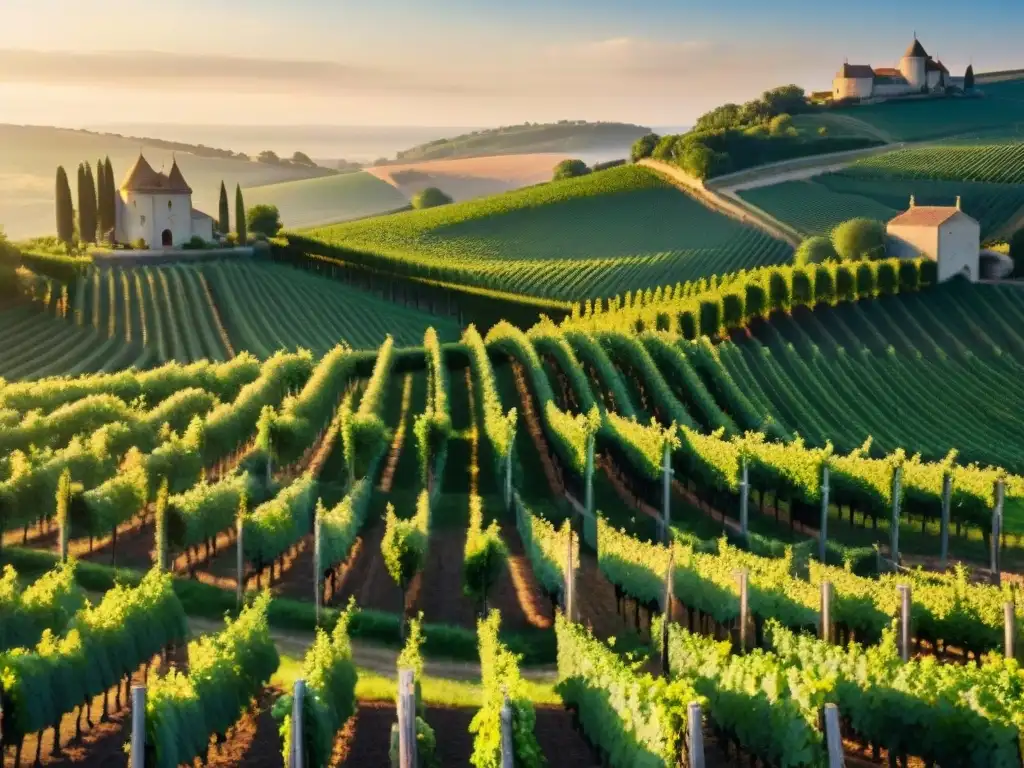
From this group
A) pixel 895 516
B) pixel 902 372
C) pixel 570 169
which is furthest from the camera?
pixel 570 169

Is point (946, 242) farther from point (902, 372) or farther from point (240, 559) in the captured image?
point (240, 559)

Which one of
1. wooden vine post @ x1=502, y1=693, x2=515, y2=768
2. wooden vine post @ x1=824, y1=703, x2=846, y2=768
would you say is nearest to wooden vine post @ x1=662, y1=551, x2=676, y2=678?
wooden vine post @ x1=824, y1=703, x2=846, y2=768

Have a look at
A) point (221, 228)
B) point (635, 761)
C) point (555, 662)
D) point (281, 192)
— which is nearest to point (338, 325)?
point (221, 228)

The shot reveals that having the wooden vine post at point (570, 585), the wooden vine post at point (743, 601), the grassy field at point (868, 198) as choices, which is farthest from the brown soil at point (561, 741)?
the grassy field at point (868, 198)

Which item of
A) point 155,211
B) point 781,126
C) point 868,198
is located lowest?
point 155,211

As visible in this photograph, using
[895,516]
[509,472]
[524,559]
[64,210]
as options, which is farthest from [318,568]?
[64,210]

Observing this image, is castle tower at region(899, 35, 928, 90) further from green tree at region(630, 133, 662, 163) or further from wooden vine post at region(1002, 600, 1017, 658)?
wooden vine post at region(1002, 600, 1017, 658)
